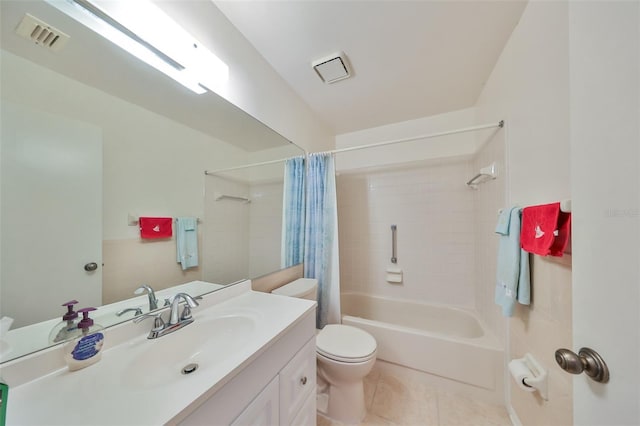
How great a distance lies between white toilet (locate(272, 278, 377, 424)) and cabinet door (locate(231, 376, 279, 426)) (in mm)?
603

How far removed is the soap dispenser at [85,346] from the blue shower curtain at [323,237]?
1.36 metres

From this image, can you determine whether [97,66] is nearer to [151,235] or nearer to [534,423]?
[151,235]

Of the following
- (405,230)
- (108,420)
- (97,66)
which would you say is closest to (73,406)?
(108,420)

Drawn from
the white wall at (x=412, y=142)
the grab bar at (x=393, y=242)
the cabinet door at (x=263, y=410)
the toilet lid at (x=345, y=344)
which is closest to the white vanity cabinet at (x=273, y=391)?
the cabinet door at (x=263, y=410)

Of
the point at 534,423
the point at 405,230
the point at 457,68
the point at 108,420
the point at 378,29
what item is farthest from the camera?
the point at 405,230

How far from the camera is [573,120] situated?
49 centimetres

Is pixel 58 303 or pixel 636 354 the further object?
pixel 58 303

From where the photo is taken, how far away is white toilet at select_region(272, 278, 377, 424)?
127 centimetres

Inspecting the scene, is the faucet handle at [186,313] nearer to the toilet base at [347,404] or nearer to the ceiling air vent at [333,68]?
the toilet base at [347,404]

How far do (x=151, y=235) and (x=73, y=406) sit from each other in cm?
56

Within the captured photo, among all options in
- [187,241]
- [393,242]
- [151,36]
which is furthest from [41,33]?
[393,242]

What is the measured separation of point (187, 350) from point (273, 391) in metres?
0.36

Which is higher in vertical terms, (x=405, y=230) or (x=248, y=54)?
(x=248, y=54)

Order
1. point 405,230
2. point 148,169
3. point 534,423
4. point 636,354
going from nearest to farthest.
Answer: point 636,354, point 148,169, point 534,423, point 405,230
